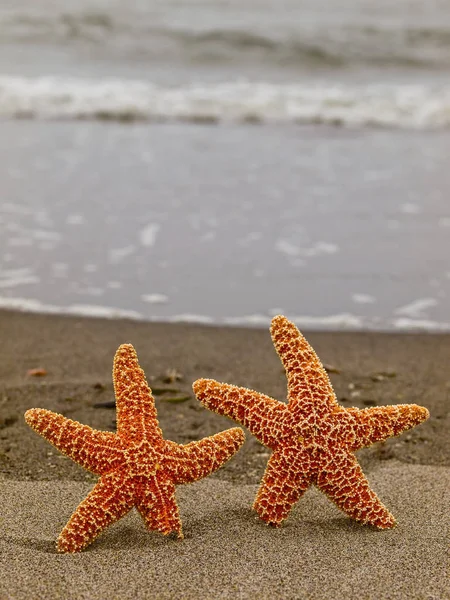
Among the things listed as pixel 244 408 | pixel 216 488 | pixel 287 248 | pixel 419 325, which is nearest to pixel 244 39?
pixel 287 248

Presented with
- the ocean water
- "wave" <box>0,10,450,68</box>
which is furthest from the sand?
"wave" <box>0,10,450,68</box>

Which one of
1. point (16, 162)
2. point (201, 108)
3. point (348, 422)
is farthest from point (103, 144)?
point (348, 422)

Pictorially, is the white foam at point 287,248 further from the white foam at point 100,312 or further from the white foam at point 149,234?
the white foam at point 100,312

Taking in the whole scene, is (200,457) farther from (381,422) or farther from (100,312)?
(100,312)

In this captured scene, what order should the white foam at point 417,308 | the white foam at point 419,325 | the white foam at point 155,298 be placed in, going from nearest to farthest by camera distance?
the white foam at point 419,325 < the white foam at point 417,308 < the white foam at point 155,298

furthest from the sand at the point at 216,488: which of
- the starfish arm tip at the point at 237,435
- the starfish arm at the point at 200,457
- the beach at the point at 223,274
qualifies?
the starfish arm tip at the point at 237,435

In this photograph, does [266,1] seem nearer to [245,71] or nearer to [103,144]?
[245,71]

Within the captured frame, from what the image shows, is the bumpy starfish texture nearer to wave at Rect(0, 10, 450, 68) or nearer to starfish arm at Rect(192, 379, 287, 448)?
starfish arm at Rect(192, 379, 287, 448)
